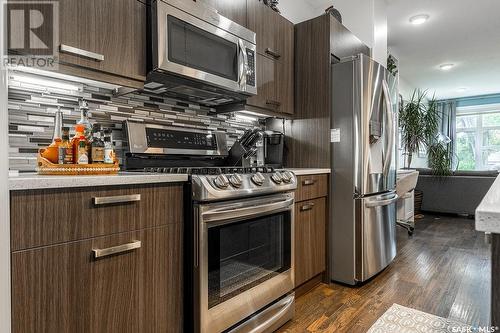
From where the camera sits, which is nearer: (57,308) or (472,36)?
(57,308)

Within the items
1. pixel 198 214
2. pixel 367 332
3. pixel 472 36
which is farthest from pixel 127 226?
pixel 472 36

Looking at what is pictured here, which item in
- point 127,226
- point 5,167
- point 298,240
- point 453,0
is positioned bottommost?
point 298,240

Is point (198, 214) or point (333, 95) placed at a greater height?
point (333, 95)

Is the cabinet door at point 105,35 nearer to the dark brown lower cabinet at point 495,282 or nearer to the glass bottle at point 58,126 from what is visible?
the glass bottle at point 58,126

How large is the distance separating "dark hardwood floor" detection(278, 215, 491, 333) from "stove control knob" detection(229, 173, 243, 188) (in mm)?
908

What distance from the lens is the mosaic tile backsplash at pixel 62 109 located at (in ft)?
4.42

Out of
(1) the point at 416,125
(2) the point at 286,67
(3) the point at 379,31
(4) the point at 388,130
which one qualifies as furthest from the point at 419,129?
(2) the point at 286,67

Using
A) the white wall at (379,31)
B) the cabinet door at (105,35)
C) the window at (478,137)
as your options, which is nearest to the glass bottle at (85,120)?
the cabinet door at (105,35)

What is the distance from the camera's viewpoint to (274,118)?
2.69 m

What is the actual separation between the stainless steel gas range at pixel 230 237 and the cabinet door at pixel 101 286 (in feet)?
0.33

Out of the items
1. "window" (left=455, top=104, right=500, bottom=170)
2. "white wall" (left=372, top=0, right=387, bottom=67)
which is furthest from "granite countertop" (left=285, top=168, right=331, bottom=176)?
"window" (left=455, top=104, right=500, bottom=170)

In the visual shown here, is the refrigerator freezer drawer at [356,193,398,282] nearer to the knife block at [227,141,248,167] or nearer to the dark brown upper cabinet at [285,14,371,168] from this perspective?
the dark brown upper cabinet at [285,14,371,168]

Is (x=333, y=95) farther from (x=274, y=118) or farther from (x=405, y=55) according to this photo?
(x=405, y=55)

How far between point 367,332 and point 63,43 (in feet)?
6.69
